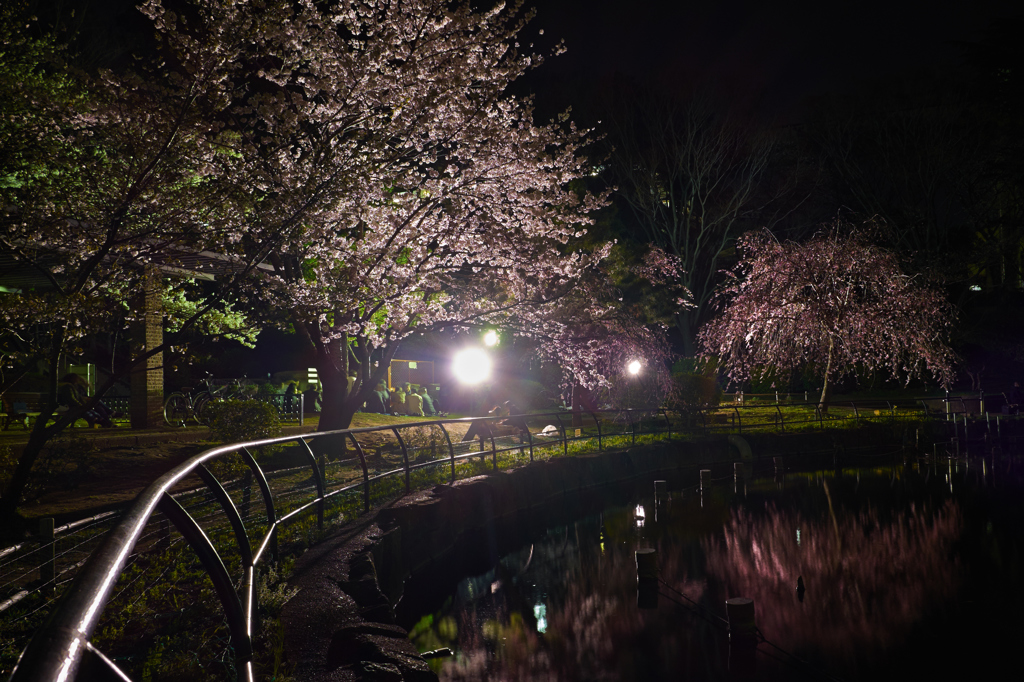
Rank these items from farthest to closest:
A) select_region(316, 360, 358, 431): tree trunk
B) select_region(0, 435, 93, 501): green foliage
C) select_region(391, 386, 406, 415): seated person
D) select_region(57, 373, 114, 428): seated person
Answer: select_region(391, 386, 406, 415): seated person → select_region(57, 373, 114, 428): seated person → select_region(316, 360, 358, 431): tree trunk → select_region(0, 435, 93, 501): green foliage

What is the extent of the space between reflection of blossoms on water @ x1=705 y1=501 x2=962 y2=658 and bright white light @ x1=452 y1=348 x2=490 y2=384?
47.2 feet

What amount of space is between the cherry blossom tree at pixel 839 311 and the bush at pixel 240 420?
55.7 feet

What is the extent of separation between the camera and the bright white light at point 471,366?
86.1 feet

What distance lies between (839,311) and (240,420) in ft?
60.8

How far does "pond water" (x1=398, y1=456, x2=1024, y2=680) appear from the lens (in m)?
6.59

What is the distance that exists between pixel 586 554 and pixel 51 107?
8.98 m

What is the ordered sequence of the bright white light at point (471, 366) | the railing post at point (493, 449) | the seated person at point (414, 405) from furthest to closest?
the bright white light at point (471, 366) < the seated person at point (414, 405) < the railing post at point (493, 449)

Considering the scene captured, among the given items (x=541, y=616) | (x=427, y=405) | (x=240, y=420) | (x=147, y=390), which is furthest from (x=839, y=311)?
(x=147, y=390)

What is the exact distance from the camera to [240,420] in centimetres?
1204

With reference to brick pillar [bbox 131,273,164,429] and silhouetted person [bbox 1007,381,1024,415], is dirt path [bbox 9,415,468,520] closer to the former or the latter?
brick pillar [bbox 131,273,164,429]

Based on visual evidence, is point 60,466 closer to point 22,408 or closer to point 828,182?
point 22,408

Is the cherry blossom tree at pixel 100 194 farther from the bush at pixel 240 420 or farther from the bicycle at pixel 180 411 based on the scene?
the bicycle at pixel 180 411

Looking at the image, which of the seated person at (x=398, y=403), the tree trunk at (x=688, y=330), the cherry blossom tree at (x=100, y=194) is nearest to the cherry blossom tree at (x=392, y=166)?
the cherry blossom tree at (x=100, y=194)

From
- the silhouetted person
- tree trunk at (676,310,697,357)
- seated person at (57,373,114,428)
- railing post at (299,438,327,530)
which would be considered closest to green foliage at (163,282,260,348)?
seated person at (57,373,114,428)
